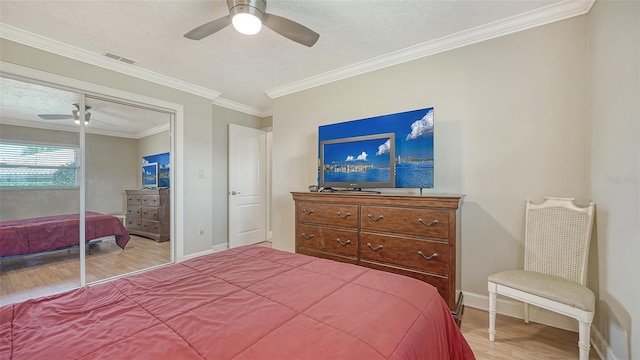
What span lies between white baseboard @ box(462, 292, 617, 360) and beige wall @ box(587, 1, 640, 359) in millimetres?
81

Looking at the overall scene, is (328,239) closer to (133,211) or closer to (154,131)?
(133,211)

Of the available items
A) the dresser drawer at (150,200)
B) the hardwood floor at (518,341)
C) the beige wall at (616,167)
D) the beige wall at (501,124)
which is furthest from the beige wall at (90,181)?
the beige wall at (616,167)

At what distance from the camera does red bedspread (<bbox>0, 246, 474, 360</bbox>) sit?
2.57ft

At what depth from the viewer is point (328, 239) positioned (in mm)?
2656

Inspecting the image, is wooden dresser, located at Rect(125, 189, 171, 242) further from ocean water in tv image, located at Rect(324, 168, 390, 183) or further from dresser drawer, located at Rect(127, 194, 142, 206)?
ocean water in tv image, located at Rect(324, 168, 390, 183)

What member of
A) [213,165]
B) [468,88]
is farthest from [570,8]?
[213,165]

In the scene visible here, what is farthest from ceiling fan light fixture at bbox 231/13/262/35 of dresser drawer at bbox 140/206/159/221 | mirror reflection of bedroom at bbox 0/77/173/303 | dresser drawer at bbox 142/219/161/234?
dresser drawer at bbox 142/219/161/234

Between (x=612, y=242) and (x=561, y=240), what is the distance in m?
0.34

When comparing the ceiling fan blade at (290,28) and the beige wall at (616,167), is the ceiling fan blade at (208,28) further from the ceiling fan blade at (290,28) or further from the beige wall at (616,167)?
the beige wall at (616,167)

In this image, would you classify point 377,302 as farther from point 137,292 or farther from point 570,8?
point 570,8

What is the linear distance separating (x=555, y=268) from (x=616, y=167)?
847 millimetres

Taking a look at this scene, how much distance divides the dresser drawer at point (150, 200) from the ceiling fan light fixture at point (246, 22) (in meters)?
2.93

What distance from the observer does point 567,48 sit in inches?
81.0

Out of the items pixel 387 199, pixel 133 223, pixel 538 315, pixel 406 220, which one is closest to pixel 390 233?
pixel 406 220
